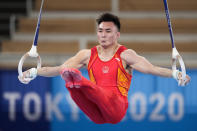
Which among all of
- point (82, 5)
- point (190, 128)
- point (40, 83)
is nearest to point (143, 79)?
point (190, 128)

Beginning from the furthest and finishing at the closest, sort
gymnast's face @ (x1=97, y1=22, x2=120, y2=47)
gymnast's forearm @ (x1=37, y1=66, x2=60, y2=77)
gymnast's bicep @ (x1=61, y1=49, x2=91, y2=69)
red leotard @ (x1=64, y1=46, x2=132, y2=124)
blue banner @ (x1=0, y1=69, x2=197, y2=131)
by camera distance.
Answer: blue banner @ (x1=0, y1=69, x2=197, y2=131), gymnast's bicep @ (x1=61, y1=49, x2=91, y2=69), gymnast's forearm @ (x1=37, y1=66, x2=60, y2=77), gymnast's face @ (x1=97, y1=22, x2=120, y2=47), red leotard @ (x1=64, y1=46, x2=132, y2=124)

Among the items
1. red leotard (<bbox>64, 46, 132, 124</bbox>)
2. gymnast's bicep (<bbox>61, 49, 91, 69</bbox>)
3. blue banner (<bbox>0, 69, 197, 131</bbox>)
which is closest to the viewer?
red leotard (<bbox>64, 46, 132, 124</bbox>)

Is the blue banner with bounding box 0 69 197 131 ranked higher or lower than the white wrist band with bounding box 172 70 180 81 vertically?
lower

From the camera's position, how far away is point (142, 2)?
8.80m

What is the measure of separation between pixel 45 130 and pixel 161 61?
207 centimetres

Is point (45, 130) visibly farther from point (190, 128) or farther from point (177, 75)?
point (177, 75)

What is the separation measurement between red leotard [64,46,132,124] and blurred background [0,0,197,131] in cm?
173

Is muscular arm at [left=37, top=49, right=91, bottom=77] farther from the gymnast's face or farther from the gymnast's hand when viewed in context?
the gymnast's hand

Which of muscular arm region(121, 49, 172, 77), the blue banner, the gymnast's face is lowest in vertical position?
the blue banner

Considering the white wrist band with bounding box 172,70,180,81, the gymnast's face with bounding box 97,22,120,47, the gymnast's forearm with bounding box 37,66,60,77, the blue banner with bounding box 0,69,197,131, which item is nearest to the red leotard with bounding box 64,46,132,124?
the gymnast's face with bounding box 97,22,120,47

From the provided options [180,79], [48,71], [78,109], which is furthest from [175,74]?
[78,109]

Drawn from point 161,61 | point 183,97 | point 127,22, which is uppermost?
point 127,22

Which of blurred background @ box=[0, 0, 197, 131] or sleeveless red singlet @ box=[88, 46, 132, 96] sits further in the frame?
blurred background @ box=[0, 0, 197, 131]

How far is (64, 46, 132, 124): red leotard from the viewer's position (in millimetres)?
4680
